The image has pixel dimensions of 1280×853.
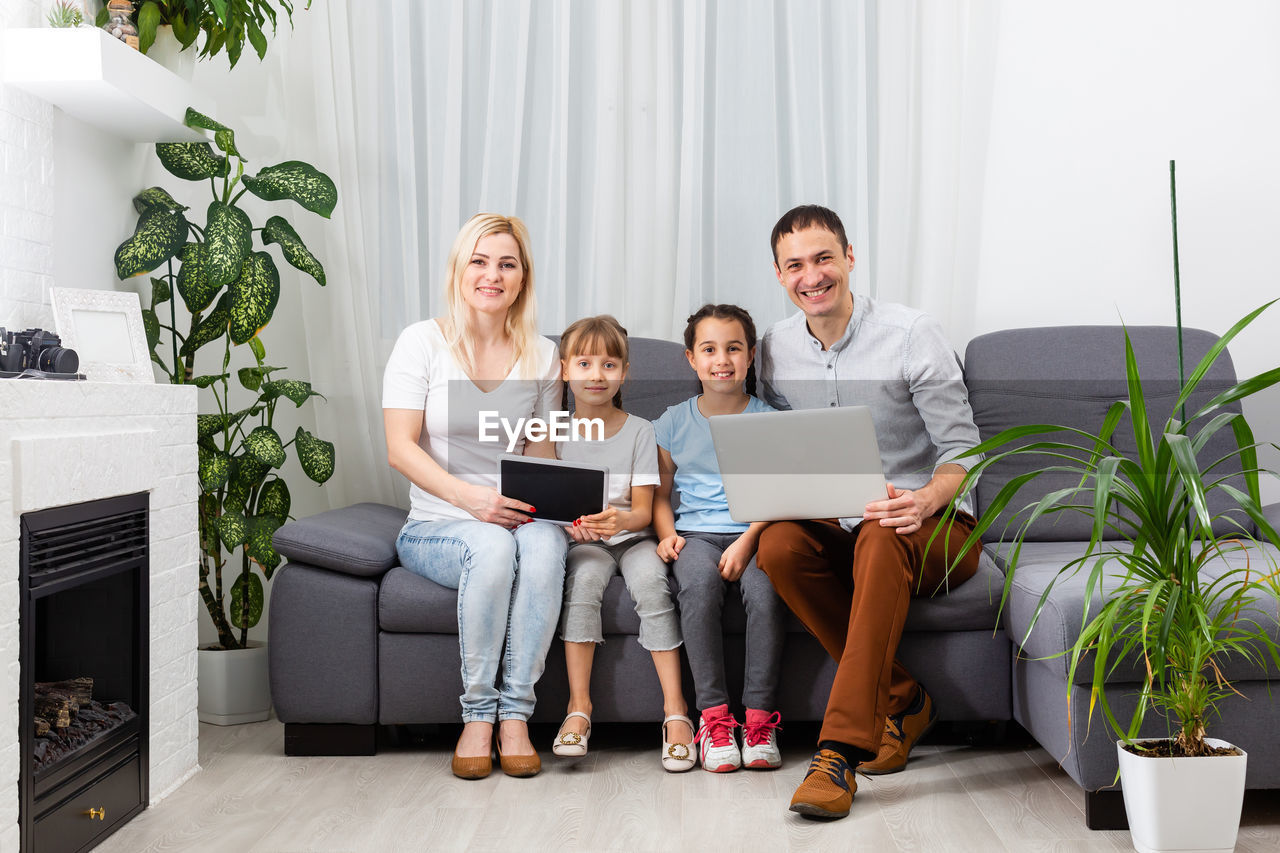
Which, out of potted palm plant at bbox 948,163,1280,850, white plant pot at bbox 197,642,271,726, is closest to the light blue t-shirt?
potted palm plant at bbox 948,163,1280,850

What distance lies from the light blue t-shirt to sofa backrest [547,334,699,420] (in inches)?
6.6

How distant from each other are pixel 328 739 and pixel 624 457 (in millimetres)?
867

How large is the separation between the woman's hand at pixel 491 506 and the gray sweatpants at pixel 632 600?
0.47 feet

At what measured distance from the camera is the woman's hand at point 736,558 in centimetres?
204

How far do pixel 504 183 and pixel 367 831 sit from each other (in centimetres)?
176

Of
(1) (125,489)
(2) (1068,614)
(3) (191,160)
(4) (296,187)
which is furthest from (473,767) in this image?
(3) (191,160)

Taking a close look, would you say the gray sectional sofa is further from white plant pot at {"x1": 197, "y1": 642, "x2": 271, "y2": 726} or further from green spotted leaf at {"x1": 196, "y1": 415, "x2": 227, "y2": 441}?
green spotted leaf at {"x1": 196, "y1": 415, "x2": 227, "y2": 441}

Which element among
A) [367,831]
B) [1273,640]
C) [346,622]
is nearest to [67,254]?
[346,622]

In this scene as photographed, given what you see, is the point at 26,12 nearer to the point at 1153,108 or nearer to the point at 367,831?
the point at 367,831

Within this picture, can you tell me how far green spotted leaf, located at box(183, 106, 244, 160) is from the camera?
234cm

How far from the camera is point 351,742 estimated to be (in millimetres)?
2090

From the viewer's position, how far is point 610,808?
179cm

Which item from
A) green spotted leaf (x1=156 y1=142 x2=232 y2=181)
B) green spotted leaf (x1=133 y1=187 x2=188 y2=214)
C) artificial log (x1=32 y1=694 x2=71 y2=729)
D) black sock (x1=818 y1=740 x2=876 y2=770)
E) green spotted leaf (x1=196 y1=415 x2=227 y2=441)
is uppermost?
green spotted leaf (x1=156 y1=142 x2=232 y2=181)

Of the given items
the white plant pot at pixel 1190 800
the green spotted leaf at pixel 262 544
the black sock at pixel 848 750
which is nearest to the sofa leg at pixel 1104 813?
the white plant pot at pixel 1190 800
